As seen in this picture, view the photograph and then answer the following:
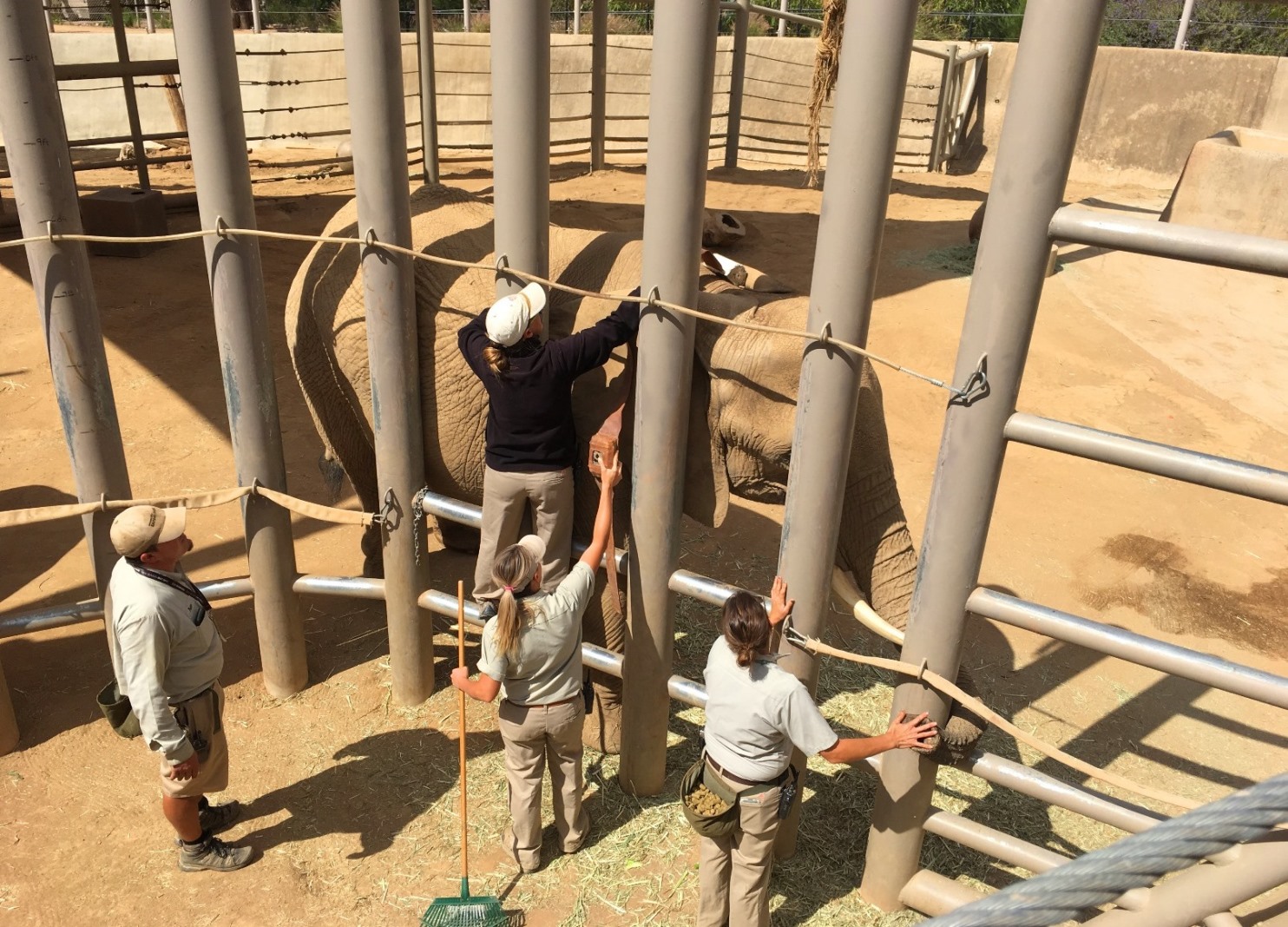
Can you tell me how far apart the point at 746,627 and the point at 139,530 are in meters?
2.02

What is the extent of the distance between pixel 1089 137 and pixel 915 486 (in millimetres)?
11348

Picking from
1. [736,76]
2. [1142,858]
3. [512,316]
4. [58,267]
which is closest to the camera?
[1142,858]

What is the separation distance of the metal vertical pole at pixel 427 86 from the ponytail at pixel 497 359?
29.5 ft

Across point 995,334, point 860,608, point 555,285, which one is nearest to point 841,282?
point 995,334

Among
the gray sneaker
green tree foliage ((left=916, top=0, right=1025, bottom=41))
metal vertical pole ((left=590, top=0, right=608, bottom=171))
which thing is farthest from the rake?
green tree foliage ((left=916, top=0, right=1025, bottom=41))

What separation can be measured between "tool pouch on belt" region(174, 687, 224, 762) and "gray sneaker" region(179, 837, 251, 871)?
1.28 ft

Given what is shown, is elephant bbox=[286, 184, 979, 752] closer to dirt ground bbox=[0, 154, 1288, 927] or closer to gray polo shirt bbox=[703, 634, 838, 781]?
gray polo shirt bbox=[703, 634, 838, 781]

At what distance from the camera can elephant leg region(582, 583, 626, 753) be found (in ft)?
15.2

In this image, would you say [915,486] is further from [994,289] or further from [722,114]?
[722,114]

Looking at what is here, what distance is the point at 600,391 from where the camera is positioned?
168 inches

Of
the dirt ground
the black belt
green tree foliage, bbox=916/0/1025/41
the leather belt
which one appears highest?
green tree foliage, bbox=916/0/1025/41

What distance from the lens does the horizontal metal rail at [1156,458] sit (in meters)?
2.55

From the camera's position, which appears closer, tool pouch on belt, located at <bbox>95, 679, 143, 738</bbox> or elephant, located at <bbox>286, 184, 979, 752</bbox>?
tool pouch on belt, located at <bbox>95, 679, 143, 738</bbox>

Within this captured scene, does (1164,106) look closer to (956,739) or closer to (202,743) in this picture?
(956,739)
